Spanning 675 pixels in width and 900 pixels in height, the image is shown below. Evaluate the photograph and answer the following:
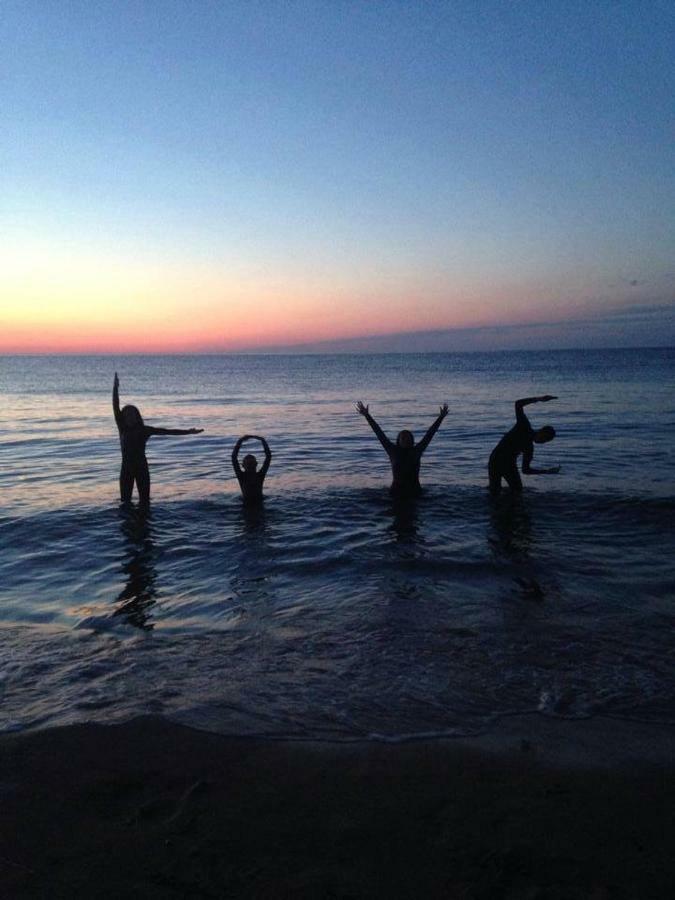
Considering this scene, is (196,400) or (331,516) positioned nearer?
(331,516)

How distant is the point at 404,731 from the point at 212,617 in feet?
10.5

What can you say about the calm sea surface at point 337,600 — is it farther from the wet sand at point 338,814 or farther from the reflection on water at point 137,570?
the wet sand at point 338,814

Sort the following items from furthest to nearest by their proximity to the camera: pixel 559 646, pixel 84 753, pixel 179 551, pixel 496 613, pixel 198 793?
pixel 179 551, pixel 496 613, pixel 559 646, pixel 84 753, pixel 198 793

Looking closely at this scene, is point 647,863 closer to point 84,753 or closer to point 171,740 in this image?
point 171,740

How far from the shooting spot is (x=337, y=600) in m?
7.46

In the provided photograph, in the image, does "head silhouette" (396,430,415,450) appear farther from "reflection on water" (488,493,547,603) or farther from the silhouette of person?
"reflection on water" (488,493,547,603)

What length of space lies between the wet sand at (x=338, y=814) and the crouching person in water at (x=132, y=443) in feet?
26.6

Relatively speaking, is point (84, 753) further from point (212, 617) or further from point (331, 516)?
point (331, 516)

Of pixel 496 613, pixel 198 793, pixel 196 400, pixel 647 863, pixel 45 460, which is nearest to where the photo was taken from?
pixel 647 863

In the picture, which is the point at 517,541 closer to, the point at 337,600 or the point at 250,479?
the point at 337,600

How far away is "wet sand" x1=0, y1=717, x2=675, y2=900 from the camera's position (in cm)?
308

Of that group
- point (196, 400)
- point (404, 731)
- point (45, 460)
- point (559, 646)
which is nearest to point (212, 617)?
point (404, 731)

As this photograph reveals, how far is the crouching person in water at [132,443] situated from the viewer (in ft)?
39.5

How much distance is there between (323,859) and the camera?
3.23 m
